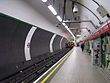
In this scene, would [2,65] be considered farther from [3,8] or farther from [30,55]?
[30,55]

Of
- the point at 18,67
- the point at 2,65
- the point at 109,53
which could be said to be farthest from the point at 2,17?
the point at 109,53

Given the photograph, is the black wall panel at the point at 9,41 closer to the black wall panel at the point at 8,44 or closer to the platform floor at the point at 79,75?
the black wall panel at the point at 8,44

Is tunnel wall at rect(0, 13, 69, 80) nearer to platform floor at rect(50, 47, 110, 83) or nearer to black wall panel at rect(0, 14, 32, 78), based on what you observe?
black wall panel at rect(0, 14, 32, 78)

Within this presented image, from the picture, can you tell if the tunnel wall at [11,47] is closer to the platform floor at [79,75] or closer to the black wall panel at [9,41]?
the black wall panel at [9,41]

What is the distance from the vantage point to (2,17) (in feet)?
23.9

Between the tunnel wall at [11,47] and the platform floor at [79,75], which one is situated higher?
the tunnel wall at [11,47]

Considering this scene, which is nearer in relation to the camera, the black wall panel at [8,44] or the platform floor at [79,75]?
the platform floor at [79,75]

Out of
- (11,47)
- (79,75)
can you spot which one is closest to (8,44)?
(11,47)

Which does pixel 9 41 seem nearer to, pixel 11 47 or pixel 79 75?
pixel 11 47

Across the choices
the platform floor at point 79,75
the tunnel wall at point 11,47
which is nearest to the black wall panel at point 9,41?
the tunnel wall at point 11,47

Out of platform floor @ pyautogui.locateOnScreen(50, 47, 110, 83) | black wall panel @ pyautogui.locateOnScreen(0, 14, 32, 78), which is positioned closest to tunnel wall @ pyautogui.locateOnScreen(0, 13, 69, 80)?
black wall panel @ pyautogui.locateOnScreen(0, 14, 32, 78)

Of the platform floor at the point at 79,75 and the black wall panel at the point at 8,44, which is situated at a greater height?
the black wall panel at the point at 8,44

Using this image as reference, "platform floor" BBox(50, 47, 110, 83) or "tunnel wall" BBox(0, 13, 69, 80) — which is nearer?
"platform floor" BBox(50, 47, 110, 83)

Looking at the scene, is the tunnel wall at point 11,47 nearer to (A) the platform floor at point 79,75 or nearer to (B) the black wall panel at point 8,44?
(B) the black wall panel at point 8,44
